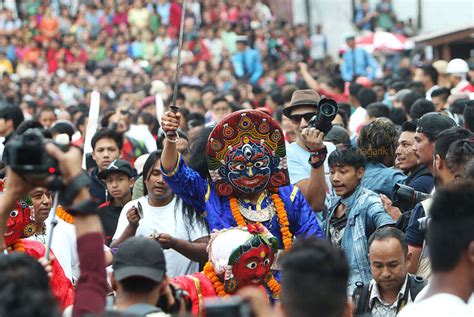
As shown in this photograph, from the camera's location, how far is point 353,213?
731 cm

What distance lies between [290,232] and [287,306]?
298 centimetres

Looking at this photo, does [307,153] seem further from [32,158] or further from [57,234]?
[32,158]

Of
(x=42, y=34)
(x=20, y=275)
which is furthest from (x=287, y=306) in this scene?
(x=42, y=34)

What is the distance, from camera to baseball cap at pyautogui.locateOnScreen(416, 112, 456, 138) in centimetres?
776

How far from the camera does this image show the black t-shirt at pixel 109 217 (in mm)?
8500

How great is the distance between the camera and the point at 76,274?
7.38 meters

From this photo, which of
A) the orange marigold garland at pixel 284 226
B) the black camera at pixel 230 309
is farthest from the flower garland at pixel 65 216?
the black camera at pixel 230 309

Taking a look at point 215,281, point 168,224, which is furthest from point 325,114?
point 215,281

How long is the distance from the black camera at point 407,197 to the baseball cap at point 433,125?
0.92 m

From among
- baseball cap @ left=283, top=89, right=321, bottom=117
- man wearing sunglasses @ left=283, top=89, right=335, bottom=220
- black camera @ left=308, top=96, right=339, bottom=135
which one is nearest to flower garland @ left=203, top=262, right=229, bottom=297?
man wearing sunglasses @ left=283, top=89, right=335, bottom=220

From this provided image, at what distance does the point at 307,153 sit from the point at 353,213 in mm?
1340

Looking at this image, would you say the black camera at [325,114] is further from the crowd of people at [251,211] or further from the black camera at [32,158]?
the black camera at [32,158]

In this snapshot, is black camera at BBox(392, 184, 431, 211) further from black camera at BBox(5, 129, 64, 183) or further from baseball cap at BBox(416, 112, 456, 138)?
black camera at BBox(5, 129, 64, 183)

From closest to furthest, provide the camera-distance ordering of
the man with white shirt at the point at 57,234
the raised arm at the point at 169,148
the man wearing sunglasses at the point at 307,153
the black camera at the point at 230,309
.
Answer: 1. the black camera at the point at 230,309
2. the raised arm at the point at 169,148
3. the man with white shirt at the point at 57,234
4. the man wearing sunglasses at the point at 307,153
